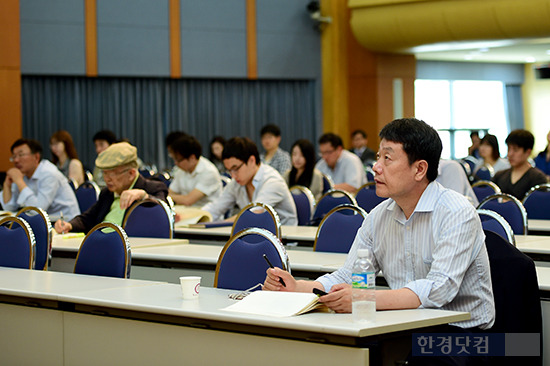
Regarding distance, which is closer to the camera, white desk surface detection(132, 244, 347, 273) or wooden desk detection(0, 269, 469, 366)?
wooden desk detection(0, 269, 469, 366)

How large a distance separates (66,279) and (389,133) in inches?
66.2

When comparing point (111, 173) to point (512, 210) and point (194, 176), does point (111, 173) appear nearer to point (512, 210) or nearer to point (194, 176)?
point (194, 176)

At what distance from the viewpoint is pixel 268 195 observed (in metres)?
6.27

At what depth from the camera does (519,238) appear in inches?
196

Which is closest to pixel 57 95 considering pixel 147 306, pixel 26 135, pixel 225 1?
pixel 26 135

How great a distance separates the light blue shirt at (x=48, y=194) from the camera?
742 cm

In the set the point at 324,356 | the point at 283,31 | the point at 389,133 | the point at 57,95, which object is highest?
the point at 283,31

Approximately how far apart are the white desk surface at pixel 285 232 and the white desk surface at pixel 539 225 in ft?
5.04

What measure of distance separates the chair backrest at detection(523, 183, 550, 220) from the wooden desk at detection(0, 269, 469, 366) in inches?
156

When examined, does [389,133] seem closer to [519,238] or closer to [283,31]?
[519,238]

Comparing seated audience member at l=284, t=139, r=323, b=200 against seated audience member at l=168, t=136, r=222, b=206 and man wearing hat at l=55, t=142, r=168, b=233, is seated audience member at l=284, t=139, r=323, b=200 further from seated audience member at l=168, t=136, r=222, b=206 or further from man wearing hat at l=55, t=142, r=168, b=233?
man wearing hat at l=55, t=142, r=168, b=233

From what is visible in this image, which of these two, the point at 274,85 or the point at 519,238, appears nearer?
the point at 519,238

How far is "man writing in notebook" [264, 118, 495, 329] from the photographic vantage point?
9.07 feet

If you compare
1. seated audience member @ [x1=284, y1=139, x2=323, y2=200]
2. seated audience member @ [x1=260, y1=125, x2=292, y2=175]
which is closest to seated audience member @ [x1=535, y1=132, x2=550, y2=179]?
seated audience member @ [x1=260, y1=125, x2=292, y2=175]
